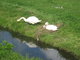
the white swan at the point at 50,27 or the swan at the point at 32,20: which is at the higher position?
the white swan at the point at 50,27

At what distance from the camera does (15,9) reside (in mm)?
31203

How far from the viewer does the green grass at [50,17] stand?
2399 cm

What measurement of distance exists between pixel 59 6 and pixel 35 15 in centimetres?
399

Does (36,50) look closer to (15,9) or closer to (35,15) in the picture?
(35,15)

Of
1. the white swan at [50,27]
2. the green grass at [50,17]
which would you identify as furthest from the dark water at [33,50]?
the white swan at [50,27]

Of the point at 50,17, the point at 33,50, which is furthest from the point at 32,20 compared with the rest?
the point at 33,50

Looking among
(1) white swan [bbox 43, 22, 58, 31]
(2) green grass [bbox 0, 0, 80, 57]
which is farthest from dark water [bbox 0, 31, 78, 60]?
(1) white swan [bbox 43, 22, 58, 31]

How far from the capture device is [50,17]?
28.1 metres

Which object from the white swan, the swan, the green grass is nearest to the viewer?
the green grass

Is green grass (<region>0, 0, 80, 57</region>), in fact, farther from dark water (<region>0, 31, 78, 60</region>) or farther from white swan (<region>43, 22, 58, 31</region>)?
dark water (<region>0, 31, 78, 60</region>)

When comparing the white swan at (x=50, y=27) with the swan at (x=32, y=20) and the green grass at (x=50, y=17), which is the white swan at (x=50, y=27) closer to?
the green grass at (x=50, y=17)

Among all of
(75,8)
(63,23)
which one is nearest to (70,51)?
(63,23)

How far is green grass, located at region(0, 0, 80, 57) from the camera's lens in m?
24.0

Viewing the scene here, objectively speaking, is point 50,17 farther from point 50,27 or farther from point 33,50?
point 33,50
